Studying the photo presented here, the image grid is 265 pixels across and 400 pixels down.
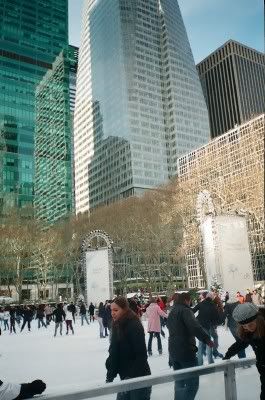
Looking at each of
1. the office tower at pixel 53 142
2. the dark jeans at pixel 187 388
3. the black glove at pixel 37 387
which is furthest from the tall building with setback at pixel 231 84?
the black glove at pixel 37 387

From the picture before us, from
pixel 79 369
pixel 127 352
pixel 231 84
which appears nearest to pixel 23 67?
pixel 231 84

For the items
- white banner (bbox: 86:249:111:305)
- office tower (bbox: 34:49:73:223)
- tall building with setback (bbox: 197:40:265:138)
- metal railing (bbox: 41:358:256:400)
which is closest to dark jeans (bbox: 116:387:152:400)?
metal railing (bbox: 41:358:256:400)

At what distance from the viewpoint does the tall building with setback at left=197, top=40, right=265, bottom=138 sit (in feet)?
389

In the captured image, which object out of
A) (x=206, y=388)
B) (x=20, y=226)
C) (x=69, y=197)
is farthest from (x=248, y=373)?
(x=69, y=197)

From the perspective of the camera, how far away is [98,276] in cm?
3056

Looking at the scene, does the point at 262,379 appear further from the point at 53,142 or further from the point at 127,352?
the point at 53,142

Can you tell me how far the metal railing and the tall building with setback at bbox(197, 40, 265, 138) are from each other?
11128 cm

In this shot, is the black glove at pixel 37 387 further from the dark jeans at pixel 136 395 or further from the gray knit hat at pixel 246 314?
the gray knit hat at pixel 246 314

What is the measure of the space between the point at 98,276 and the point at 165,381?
2763 cm

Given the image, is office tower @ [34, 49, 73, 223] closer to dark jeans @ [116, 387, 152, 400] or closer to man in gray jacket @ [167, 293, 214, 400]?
man in gray jacket @ [167, 293, 214, 400]

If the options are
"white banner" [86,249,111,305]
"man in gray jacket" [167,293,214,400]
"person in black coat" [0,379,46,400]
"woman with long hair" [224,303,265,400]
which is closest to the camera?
"person in black coat" [0,379,46,400]

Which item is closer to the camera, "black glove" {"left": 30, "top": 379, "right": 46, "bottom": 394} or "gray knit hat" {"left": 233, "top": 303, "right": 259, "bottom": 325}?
"black glove" {"left": 30, "top": 379, "right": 46, "bottom": 394}

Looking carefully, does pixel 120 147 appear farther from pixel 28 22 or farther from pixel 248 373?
pixel 248 373

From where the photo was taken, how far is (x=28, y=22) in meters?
122
